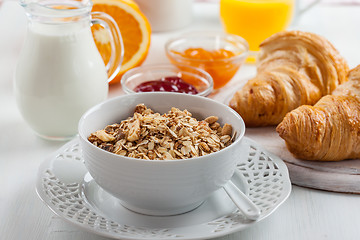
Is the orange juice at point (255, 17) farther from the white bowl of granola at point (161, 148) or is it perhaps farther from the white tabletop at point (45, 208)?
the white bowl of granola at point (161, 148)

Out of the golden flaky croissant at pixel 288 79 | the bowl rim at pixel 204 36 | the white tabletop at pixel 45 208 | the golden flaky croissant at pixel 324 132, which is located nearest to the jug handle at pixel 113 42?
the white tabletop at pixel 45 208

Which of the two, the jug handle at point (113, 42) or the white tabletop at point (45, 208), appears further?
the jug handle at point (113, 42)

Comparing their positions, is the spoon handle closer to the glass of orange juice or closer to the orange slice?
the orange slice

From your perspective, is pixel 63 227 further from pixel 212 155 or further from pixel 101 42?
pixel 101 42

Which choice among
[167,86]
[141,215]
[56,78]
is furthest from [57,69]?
[141,215]

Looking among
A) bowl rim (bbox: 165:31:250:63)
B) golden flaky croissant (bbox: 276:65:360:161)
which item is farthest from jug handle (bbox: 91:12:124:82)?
golden flaky croissant (bbox: 276:65:360:161)

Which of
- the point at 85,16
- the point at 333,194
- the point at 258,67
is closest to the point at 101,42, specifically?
the point at 85,16
